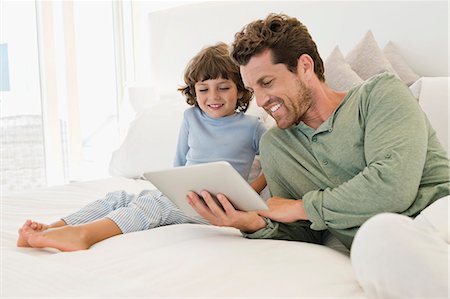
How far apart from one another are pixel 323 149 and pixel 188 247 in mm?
429

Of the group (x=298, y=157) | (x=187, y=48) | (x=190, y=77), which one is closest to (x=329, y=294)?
(x=298, y=157)

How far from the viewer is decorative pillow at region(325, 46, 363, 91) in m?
2.13

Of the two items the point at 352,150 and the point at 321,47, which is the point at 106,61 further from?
the point at 352,150

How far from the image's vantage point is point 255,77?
5.06 feet

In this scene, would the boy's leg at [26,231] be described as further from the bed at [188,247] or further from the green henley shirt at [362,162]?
the green henley shirt at [362,162]

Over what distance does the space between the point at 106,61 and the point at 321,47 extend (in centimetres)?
202

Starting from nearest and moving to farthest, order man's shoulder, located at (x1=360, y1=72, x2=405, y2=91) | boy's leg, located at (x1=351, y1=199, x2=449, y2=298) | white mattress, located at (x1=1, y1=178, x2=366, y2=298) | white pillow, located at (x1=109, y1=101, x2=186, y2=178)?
boy's leg, located at (x1=351, y1=199, x2=449, y2=298) < white mattress, located at (x1=1, y1=178, x2=366, y2=298) < man's shoulder, located at (x1=360, y1=72, x2=405, y2=91) < white pillow, located at (x1=109, y1=101, x2=186, y2=178)

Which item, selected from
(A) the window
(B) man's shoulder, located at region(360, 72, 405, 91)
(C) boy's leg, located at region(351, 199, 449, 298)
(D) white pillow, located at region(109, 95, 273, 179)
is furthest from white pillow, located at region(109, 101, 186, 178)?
(C) boy's leg, located at region(351, 199, 449, 298)

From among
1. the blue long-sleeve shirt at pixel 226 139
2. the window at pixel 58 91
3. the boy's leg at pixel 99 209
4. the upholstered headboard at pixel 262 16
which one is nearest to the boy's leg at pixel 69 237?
the boy's leg at pixel 99 209

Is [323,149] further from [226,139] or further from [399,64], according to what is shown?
[399,64]

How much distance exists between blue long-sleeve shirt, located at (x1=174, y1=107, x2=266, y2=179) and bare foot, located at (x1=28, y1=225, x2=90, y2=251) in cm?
67

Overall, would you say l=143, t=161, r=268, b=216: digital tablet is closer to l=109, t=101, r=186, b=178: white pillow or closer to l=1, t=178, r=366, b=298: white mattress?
l=1, t=178, r=366, b=298: white mattress

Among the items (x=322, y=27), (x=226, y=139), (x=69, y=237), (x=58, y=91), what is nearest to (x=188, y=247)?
(x=69, y=237)

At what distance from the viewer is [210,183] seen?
1.40m
